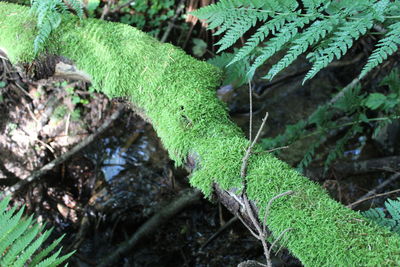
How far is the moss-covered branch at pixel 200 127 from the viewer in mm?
1532

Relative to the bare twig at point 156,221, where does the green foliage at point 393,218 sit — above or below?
above

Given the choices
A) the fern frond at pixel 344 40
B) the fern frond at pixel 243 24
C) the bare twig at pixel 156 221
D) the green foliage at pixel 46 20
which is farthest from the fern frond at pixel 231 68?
the bare twig at pixel 156 221

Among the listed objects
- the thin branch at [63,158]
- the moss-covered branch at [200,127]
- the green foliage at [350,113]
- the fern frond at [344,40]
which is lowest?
the thin branch at [63,158]

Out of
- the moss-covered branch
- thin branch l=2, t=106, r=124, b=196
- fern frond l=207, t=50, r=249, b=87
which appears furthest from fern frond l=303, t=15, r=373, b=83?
thin branch l=2, t=106, r=124, b=196

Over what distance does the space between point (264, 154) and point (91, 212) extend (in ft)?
7.96

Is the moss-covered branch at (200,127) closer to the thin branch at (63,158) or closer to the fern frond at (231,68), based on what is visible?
the fern frond at (231,68)

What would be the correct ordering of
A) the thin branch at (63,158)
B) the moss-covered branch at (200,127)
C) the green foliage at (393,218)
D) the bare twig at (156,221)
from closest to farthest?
the moss-covered branch at (200,127) < the green foliage at (393,218) < the bare twig at (156,221) < the thin branch at (63,158)

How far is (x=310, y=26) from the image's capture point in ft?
6.70

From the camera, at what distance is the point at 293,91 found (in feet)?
14.9

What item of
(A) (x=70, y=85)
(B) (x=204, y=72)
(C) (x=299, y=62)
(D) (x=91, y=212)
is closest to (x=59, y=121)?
(A) (x=70, y=85)

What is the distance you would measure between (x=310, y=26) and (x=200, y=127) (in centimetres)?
86

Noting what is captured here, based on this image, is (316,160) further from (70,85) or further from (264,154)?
(70,85)

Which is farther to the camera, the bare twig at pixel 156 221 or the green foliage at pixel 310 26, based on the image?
the bare twig at pixel 156 221

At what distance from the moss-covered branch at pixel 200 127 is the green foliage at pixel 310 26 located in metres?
0.40
